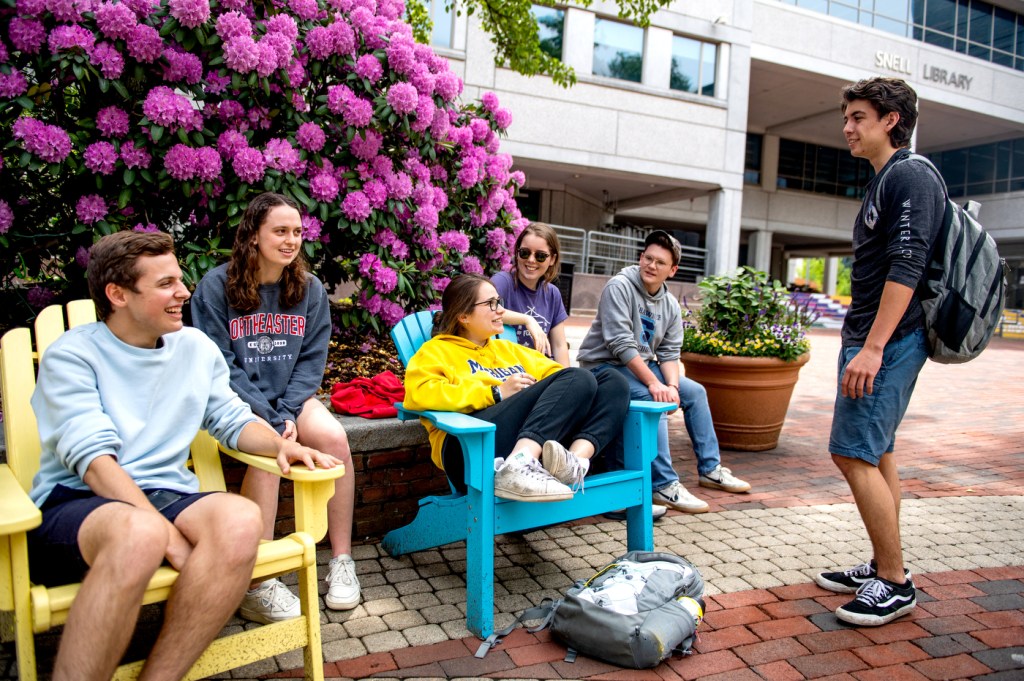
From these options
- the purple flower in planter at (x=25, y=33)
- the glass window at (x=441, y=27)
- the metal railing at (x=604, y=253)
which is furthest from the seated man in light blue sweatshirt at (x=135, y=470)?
the metal railing at (x=604, y=253)

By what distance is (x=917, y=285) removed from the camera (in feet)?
9.06

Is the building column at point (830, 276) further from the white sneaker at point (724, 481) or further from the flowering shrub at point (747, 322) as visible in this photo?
the white sneaker at point (724, 481)

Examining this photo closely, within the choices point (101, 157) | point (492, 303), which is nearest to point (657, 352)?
point (492, 303)

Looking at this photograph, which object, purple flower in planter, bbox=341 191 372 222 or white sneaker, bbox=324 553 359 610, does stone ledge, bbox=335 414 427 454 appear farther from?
purple flower in planter, bbox=341 191 372 222

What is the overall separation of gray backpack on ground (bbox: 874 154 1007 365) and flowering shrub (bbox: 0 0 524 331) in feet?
8.56

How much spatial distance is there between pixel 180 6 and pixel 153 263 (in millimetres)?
1969

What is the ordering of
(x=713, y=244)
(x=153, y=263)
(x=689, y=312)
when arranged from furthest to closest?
(x=713, y=244), (x=689, y=312), (x=153, y=263)

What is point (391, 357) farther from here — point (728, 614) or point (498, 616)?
point (728, 614)

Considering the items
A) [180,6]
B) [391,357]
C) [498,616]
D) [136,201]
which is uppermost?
[180,6]

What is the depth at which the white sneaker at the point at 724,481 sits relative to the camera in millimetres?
4418

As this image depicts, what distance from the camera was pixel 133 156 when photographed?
362cm

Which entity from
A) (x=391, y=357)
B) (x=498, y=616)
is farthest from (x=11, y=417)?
(x=391, y=357)

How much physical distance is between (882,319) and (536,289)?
189cm

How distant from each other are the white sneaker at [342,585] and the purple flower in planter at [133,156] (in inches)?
83.2
